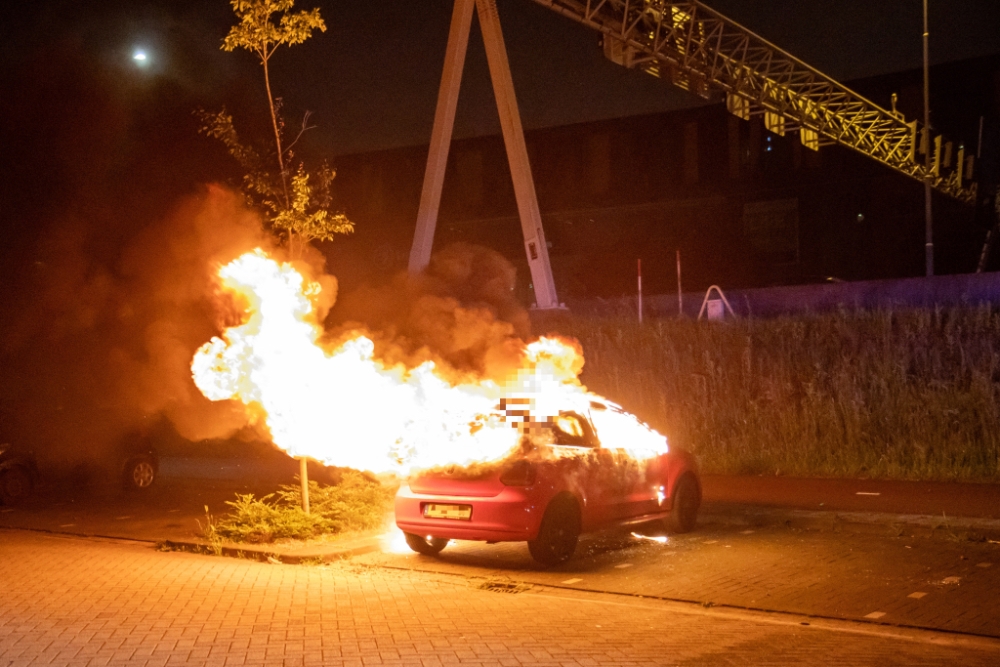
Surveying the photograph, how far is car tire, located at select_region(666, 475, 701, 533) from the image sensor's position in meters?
11.7

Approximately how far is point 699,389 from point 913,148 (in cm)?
1122

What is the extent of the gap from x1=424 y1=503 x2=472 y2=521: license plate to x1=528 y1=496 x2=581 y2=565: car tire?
67 centimetres

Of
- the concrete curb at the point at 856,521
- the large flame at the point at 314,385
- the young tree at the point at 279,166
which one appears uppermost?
the young tree at the point at 279,166

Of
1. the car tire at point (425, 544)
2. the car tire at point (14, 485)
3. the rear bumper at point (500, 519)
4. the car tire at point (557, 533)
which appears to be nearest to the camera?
the rear bumper at point (500, 519)

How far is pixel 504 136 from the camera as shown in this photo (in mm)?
20766

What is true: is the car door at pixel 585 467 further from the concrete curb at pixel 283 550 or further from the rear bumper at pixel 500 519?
the concrete curb at pixel 283 550

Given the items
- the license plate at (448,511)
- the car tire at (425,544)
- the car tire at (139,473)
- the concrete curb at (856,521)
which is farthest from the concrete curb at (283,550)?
the car tire at (139,473)

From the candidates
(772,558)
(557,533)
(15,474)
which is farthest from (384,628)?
(15,474)

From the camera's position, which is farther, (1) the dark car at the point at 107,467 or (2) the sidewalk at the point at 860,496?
(1) the dark car at the point at 107,467

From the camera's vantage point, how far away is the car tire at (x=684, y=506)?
11.7 metres

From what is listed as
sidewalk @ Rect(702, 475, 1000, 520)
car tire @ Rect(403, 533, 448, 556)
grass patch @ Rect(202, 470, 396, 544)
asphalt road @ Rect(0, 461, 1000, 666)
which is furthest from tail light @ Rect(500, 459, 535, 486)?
sidewalk @ Rect(702, 475, 1000, 520)

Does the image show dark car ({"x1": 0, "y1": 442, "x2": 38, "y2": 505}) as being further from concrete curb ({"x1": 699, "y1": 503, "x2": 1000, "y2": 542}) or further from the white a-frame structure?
concrete curb ({"x1": 699, "y1": 503, "x2": 1000, "y2": 542})

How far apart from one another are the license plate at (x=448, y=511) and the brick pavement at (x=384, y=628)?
59 centimetres

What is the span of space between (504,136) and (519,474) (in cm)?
1224
